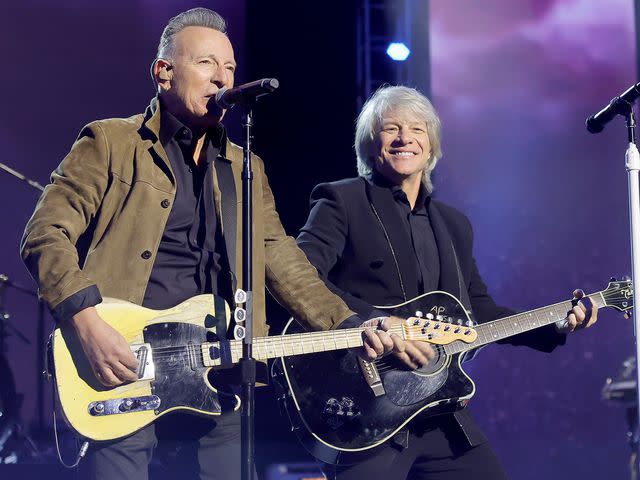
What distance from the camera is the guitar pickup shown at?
2.71 meters

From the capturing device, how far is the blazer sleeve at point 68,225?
8.43ft

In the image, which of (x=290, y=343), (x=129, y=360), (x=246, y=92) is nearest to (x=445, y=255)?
(x=290, y=343)

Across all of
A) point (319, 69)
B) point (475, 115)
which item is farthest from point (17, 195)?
point (475, 115)

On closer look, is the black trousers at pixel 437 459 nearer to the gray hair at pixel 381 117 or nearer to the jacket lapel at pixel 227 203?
the jacket lapel at pixel 227 203

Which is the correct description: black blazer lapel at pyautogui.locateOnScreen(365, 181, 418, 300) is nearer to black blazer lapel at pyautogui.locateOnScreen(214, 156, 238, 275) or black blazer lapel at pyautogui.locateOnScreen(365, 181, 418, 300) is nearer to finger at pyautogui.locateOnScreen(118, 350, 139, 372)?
black blazer lapel at pyautogui.locateOnScreen(214, 156, 238, 275)

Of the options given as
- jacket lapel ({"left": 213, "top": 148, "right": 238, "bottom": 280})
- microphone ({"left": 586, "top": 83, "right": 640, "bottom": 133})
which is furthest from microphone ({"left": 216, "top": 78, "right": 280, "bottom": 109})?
microphone ({"left": 586, "top": 83, "right": 640, "bottom": 133})

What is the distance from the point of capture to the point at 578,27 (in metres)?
6.12

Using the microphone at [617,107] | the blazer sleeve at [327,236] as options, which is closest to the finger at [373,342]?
the blazer sleeve at [327,236]

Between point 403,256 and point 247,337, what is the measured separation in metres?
1.08

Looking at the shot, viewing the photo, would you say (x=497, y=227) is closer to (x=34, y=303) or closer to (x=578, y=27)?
(x=578, y=27)

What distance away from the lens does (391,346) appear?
3.18 metres

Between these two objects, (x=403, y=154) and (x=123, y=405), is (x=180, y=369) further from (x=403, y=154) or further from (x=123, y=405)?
(x=403, y=154)

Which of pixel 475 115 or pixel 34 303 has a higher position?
pixel 475 115

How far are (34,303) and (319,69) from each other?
102 inches
